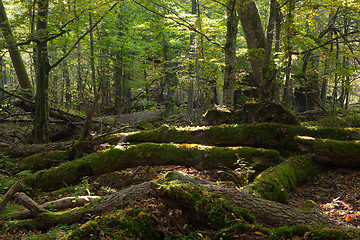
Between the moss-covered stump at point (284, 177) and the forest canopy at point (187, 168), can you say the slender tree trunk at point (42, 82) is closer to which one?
the forest canopy at point (187, 168)

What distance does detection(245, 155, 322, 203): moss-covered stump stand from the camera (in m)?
4.38

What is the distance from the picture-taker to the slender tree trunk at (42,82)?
7.12 metres

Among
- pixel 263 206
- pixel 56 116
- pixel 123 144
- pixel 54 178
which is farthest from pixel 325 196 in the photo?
pixel 56 116

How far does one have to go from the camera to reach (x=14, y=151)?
23.0ft

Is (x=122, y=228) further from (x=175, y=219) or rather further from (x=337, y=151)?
(x=337, y=151)

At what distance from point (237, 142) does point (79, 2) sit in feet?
20.6

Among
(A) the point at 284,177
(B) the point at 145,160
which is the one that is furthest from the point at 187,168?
(A) the point at 284,177

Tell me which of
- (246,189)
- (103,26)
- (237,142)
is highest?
(103,26)

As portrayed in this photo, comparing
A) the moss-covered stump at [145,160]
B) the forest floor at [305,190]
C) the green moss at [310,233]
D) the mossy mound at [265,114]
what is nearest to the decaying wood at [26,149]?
the moss-covered stump at [145,160]

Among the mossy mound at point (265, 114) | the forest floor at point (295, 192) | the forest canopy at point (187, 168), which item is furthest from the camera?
the mossy mound at point (265, 114)

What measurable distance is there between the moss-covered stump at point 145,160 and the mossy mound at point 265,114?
62.3 inches

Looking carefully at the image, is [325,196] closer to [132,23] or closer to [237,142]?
[237,142]

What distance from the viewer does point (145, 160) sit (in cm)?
603

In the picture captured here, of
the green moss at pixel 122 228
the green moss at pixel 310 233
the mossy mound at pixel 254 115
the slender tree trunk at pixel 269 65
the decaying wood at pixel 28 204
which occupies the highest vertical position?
the slender tree trunk at pixel 269 65
